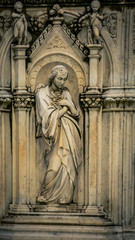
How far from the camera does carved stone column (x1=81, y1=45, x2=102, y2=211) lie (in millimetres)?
5766

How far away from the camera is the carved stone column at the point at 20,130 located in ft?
19.2

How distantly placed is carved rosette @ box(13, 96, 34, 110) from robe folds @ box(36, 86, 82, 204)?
13cm

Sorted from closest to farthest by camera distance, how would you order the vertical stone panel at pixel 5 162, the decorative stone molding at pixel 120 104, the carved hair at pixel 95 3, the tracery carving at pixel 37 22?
the carved hair at pixel 95 3
the decorative stone molding at pixel 120 104
the tracery carving at pixel 37 22
the vertical stone panel at pixel 5 162

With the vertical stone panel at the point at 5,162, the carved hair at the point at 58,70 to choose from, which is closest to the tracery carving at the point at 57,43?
the carved hair at the point at 58,70

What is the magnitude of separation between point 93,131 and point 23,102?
127 cm

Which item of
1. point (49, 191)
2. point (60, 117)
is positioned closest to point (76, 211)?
point (49, 191)

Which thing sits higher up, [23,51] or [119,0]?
[119,0]

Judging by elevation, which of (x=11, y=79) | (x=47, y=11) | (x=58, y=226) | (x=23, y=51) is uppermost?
(x=47, y=11)

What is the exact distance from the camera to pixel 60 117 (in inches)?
229

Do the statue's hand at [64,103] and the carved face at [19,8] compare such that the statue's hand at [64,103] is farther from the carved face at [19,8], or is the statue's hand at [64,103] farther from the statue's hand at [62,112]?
the carved face at [19,8]

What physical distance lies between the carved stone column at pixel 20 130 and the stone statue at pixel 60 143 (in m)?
0.25

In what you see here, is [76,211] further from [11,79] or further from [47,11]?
[47,11]

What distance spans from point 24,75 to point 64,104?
837 mm

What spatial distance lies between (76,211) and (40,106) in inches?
74.3
